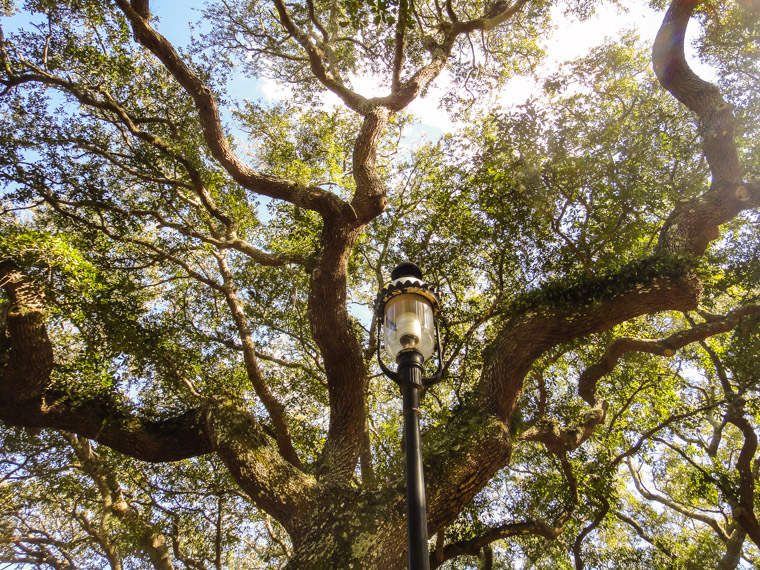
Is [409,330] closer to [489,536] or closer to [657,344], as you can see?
[657,344]

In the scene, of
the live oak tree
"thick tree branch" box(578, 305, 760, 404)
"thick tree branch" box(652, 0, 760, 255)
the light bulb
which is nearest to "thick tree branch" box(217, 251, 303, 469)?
the live oak tree

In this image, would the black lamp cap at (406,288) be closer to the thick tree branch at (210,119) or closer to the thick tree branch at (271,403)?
the thick tree branch at (210,119)

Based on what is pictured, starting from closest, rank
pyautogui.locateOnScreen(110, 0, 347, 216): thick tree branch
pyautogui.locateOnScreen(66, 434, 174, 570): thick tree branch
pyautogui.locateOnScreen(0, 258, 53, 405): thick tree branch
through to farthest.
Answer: pyautogui.locateOnScreen(0, 258, 53, 405): thick tree branch < pyautogui.locateOnScreen(110, 0, 347, 216): thick tree branch < pyautogui.locateOnScreen(66, 434, 174, 570): thick tree branch

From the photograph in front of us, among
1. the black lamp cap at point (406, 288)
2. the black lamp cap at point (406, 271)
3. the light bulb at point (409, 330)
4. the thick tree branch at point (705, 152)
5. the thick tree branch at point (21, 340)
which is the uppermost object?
the thick tree branch at point (705, 152)

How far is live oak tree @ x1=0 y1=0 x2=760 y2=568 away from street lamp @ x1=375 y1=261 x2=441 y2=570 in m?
1.71

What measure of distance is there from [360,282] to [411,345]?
709 centimetres

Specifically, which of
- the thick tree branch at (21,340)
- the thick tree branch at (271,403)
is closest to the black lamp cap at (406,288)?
the thick tree branch at (271,403)

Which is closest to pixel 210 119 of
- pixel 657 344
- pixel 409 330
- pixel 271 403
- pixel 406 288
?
pixel 271 403

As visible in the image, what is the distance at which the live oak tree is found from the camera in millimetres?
4617

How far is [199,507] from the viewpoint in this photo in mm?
8633

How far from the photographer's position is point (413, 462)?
2158 mm

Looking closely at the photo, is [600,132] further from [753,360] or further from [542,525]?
[542,525]

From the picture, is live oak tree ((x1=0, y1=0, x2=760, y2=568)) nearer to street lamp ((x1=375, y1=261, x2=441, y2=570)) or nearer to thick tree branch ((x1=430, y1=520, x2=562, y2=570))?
thick tree branch ((x1=430, y1=520, x2=562, y2=570))

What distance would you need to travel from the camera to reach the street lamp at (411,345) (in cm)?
206
